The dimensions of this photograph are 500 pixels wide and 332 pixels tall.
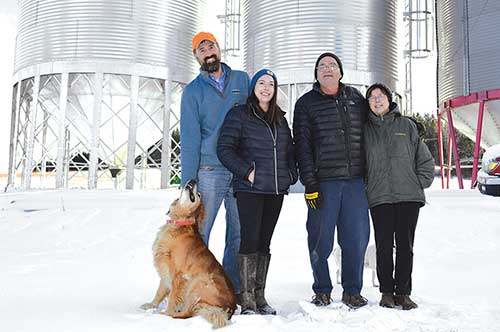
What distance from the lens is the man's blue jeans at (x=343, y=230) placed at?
111 inches

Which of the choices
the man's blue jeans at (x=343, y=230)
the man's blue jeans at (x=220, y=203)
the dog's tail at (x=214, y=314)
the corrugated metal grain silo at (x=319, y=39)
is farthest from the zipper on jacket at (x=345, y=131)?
the corrugated metal grain silo at (x=319, y=39)

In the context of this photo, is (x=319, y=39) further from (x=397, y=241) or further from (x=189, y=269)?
(x=189, y=269)

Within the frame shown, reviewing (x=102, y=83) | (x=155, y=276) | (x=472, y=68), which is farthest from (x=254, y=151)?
(x=472, y=68)

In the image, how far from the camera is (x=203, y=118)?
109 inches

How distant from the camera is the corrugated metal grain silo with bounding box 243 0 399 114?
12.1 metres

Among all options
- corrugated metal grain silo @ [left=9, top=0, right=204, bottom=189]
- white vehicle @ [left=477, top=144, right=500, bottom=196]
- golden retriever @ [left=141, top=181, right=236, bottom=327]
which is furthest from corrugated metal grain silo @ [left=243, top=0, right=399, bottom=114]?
golden retriever @ [left=141, top=181, right=236, bottom=327]

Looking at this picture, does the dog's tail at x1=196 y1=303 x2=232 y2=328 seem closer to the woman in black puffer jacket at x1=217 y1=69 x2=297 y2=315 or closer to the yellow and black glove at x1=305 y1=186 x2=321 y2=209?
the woman in black puffer jacket at x1=217 y1=69 x2=297 y2=315

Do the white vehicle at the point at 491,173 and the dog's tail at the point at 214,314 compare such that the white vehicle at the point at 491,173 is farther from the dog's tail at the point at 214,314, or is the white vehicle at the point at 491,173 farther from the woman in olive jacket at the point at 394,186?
the dog's tail at the point at 214,314

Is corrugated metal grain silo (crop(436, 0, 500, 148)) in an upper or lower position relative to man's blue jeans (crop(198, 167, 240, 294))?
upper

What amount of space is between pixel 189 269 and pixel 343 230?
3.66 ft

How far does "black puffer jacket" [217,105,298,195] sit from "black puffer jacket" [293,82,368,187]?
187 millimetres

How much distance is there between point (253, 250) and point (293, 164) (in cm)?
60

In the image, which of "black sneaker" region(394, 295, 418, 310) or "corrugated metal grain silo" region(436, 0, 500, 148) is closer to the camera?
"black sneaker" region(394, 295, 418, 310)

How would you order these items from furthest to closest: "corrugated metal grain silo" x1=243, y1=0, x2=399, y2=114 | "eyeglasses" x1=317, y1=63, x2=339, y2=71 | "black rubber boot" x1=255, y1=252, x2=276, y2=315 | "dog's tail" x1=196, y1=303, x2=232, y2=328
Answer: "corrugated metal grain silo" x1=243, y1=0, x2=399, y2=114
"eyeglasses" x1=317, y1=63, x2=339, y2=71
"black rubber boot" x1=255, y1=252, x2=276, y2=315
"dog's tail" x1=196, y1=303, x2=232, y2=328
